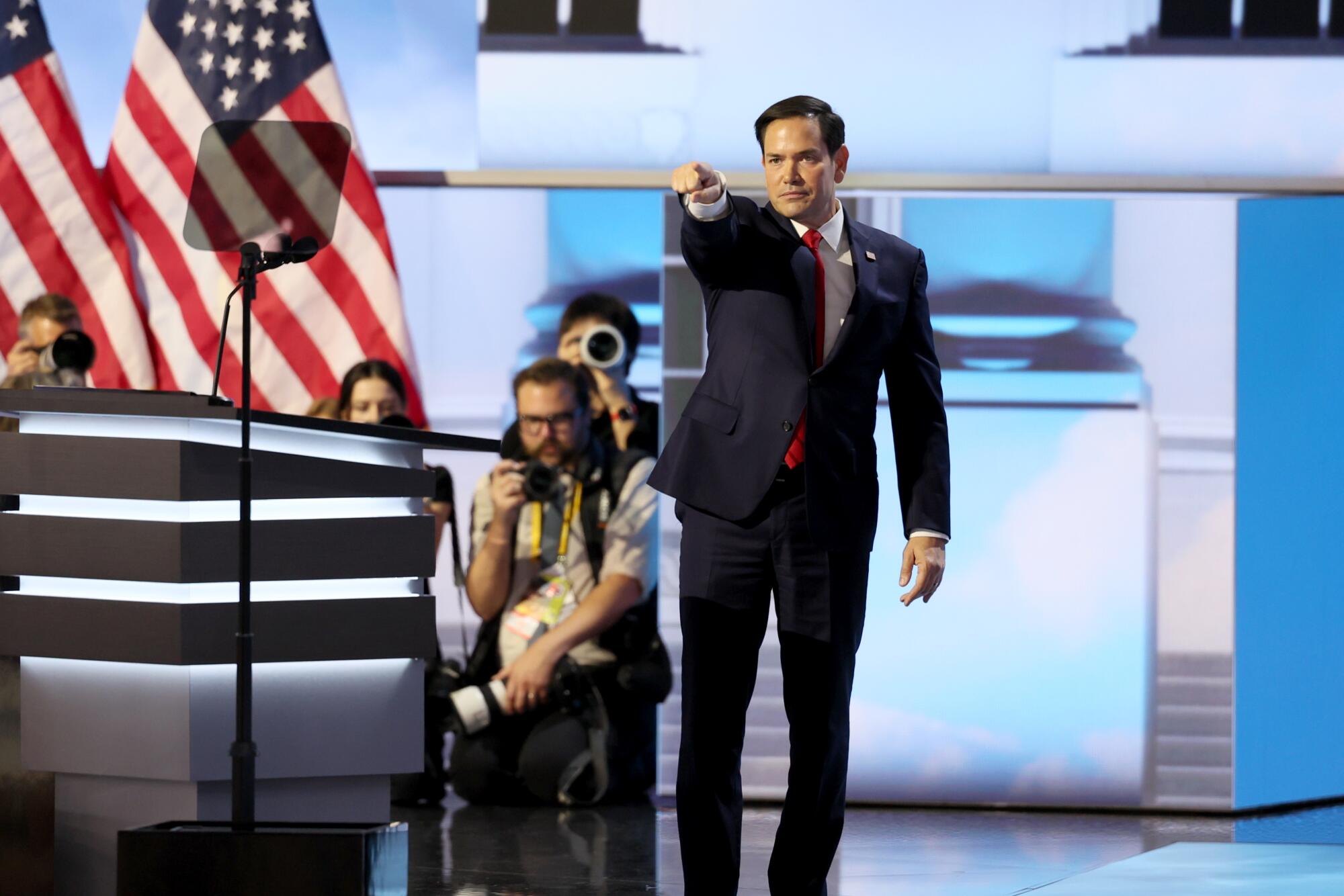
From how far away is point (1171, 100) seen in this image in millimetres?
4832

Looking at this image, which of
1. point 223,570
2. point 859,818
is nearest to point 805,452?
point 223,570

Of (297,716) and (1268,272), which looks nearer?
(297,716)

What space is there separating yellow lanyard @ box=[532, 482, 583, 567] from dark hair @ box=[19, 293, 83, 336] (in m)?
1.44

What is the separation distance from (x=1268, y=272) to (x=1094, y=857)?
1704 millimetres

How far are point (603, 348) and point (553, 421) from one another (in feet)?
0.98

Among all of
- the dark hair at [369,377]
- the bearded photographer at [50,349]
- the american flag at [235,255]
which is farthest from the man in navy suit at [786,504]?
the bearded photographer at [50,349]

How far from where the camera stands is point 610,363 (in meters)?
4.89

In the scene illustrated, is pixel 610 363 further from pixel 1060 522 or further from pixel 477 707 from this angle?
pixel 1060 522

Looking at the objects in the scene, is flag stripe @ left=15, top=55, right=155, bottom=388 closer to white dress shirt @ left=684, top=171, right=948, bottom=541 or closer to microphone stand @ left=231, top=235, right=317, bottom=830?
microphone stand @ left=231, top=235, right=317, bottom=830

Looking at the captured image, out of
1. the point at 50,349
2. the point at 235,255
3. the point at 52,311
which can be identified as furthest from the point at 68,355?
the point at 235,255

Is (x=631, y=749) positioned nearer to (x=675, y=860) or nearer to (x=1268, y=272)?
(x=675, y=860)

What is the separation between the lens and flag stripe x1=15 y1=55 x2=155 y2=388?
5.20 meters

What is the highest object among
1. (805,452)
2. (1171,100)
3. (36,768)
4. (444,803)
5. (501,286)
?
(1171,100)

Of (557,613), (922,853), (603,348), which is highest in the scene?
(603,348)
